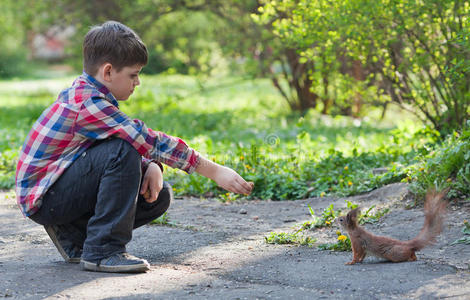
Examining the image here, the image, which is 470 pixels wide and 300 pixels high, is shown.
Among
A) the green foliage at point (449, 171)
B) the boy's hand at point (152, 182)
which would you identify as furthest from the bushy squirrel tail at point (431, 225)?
the boy's hand at point (152, 182)

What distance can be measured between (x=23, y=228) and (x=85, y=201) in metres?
1.42

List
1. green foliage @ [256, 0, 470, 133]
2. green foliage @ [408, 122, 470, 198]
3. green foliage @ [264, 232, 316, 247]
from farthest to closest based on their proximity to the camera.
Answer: green foliage @ [256, 0, 470, 133]
green foliage @ [408, 122, 470, 198]
green foliage @ [264, 232, 316, 247]

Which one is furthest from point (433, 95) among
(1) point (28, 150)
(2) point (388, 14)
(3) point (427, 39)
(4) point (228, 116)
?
(1) point (28, 150)

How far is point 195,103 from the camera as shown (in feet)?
43.1

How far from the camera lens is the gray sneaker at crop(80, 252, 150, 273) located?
3.01 meters

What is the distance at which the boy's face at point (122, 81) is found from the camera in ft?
10.4

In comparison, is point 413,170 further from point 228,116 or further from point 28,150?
point 228,116

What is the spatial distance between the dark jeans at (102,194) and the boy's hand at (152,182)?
18 centimetres

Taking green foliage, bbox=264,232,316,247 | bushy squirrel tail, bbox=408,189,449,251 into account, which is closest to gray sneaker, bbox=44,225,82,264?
green foliage, bbox=264,232,316,247

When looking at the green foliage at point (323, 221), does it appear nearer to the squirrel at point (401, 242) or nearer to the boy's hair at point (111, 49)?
the squirrel at point (401, 242)

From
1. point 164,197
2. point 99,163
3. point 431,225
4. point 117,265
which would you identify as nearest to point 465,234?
point 431,225

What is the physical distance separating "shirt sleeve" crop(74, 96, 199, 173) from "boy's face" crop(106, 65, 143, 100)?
0.14m

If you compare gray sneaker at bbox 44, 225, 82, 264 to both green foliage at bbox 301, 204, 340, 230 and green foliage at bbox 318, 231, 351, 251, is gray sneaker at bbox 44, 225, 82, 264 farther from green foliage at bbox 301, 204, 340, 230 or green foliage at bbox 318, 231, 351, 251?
green foliage at bbox 301, 204, 340, 230

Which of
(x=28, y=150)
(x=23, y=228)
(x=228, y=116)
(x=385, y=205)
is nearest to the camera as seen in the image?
(x=28, y=150)
